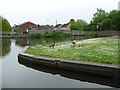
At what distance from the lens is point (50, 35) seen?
7794 cm

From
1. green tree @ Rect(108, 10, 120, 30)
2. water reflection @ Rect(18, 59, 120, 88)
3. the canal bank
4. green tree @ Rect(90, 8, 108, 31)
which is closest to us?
water reflection @ Rect(18, 59, 120, 88)

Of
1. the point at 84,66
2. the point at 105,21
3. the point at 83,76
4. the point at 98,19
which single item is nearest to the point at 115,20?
the point at 105,21

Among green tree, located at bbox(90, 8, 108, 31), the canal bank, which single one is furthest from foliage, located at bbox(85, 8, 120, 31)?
the canal bank

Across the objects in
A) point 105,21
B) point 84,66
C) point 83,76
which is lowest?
point 83,76

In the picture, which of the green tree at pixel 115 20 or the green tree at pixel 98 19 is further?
the green tree at pixel 98 19

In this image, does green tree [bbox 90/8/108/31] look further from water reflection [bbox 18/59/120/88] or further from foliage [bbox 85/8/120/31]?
water reflection [bbox 18/59/120/88]

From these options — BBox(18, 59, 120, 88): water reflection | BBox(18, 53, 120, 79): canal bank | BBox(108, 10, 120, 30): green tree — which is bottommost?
BBox(18, 59, 120, 88): water reflection

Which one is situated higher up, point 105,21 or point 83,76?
point 105,21

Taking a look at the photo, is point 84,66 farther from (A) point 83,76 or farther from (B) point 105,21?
(B) point 105,21

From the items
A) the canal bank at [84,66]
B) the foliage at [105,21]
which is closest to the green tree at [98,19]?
the foliage at [105,21]

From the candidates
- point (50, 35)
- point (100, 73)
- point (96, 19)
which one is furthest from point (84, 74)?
point (96, 19)

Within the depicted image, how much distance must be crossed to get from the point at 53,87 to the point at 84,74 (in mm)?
2874

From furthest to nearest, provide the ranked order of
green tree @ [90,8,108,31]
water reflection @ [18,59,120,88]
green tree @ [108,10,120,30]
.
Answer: green tree @ [90,8,108,31], green tree @ [108,10,120,30], water reflection @ [18,59,120,88]

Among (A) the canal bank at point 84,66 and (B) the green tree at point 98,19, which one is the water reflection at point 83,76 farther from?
(B) the green tree at point 98,19
